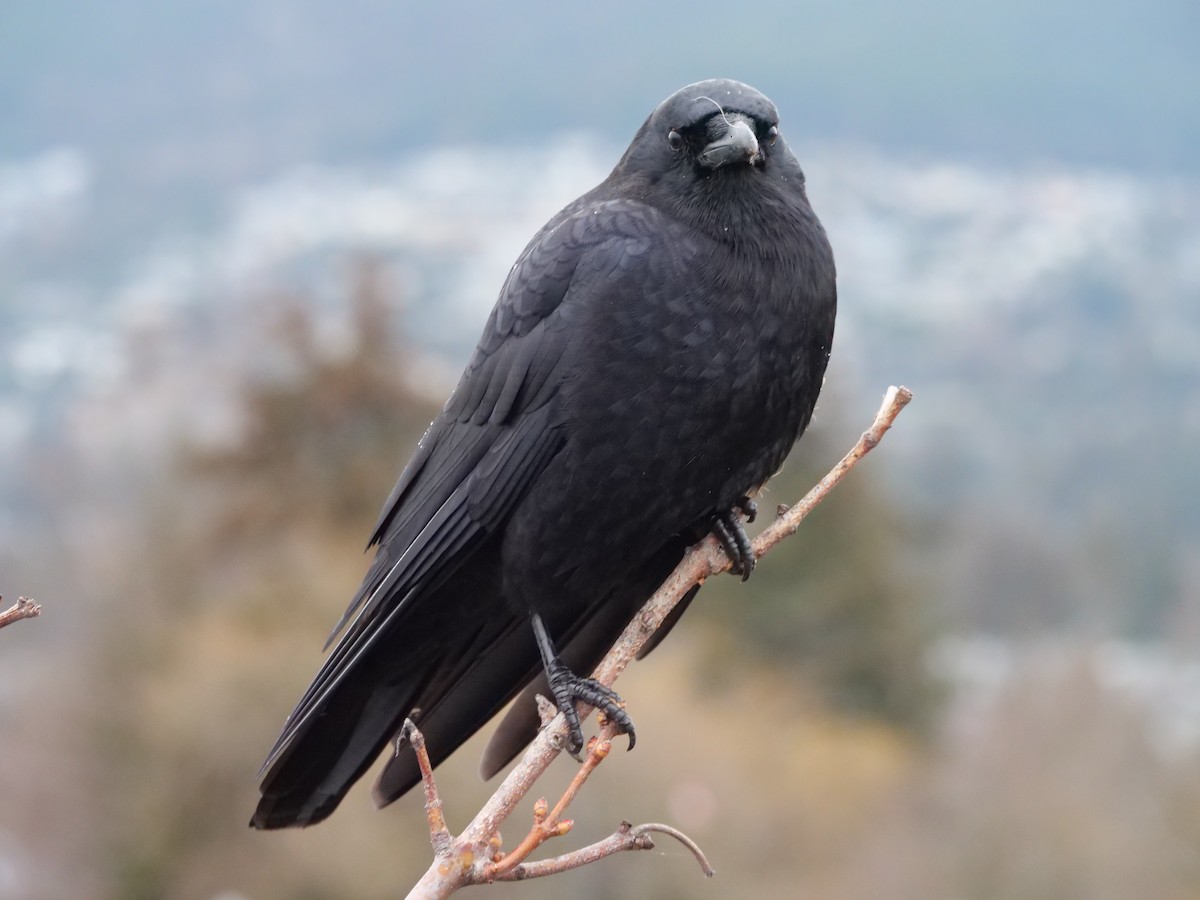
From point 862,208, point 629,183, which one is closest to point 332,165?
point 862,208

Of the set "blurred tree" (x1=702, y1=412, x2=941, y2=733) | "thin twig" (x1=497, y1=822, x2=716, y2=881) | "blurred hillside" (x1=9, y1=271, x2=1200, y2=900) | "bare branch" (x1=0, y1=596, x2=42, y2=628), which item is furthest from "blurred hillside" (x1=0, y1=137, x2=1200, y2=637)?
"bare branch" (x1=0, y1=596, x2=42, y2=628)

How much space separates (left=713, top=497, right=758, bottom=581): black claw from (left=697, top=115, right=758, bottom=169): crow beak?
3.28 feet

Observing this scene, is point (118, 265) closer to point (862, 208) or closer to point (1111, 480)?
point (862, 208)

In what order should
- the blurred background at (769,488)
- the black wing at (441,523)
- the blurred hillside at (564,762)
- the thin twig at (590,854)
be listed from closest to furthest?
1. the thin twig at (590,854)
2. the black wing at (441,523)
3. the blurred hillside at (564,762)
4. the blurred background at (769,488)

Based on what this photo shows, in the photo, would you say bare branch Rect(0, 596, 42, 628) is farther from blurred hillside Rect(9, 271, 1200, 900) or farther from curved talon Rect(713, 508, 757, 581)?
blurred hillside Rect(9, 271, 1200, 900)

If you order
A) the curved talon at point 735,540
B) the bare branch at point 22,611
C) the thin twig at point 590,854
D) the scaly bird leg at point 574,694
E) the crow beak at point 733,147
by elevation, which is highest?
the crow beak at point 733,147

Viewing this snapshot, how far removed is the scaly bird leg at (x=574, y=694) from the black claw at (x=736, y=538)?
1.71ft

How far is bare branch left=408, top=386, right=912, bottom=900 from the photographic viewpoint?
92.7 inches

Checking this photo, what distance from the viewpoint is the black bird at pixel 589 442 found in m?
3.63

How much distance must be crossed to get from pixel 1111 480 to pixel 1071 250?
31638mm

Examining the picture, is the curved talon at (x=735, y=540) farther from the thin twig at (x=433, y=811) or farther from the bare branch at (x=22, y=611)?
the bare branch at (x=22, y=611)

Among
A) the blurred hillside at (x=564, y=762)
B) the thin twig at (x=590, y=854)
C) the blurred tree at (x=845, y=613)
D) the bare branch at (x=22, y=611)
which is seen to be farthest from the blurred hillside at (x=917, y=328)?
the bare branch at (x=22, y=611)

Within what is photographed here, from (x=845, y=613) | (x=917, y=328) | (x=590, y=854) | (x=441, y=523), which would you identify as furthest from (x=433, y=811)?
(x=917, y=328)

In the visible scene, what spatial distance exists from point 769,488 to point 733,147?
1.97 metres
